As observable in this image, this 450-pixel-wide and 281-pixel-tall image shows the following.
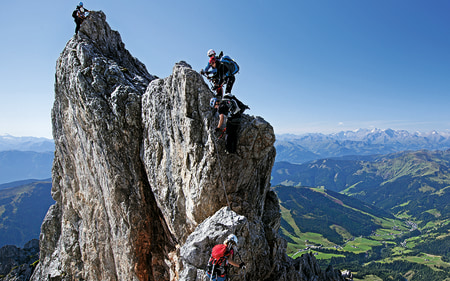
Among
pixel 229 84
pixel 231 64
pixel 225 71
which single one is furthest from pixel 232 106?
pixel 231 64

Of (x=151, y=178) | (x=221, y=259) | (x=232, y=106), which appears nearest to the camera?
(x=221, y=259)

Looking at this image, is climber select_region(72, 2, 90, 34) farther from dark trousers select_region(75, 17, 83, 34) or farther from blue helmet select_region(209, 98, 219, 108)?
blue helmet select_region(209, 98, 219, 108)

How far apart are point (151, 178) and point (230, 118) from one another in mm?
8246

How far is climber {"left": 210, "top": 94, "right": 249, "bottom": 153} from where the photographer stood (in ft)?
46.6

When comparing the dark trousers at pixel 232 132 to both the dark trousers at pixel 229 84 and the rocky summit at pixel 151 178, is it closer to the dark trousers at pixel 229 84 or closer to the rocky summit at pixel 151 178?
the rocky summit at pixel 151 178

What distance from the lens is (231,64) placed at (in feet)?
53.0

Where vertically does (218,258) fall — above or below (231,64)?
below

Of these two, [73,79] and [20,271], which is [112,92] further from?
[20,271]

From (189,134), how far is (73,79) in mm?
14445

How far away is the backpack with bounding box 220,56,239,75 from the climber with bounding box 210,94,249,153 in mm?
2813

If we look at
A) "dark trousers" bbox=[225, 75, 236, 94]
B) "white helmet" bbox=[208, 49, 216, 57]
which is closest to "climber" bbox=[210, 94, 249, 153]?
"dark trousers" bbox=[225, 75, 236, 94]

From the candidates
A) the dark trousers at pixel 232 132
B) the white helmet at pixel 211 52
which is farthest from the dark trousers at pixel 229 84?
the dark trousers at pixel 232 132

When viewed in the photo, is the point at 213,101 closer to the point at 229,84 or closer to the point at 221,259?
the point at 229,84

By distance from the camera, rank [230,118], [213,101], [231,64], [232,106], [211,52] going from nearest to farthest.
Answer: [230,118]
[232,106]
[213,101]
[211,52]
[231,64]
